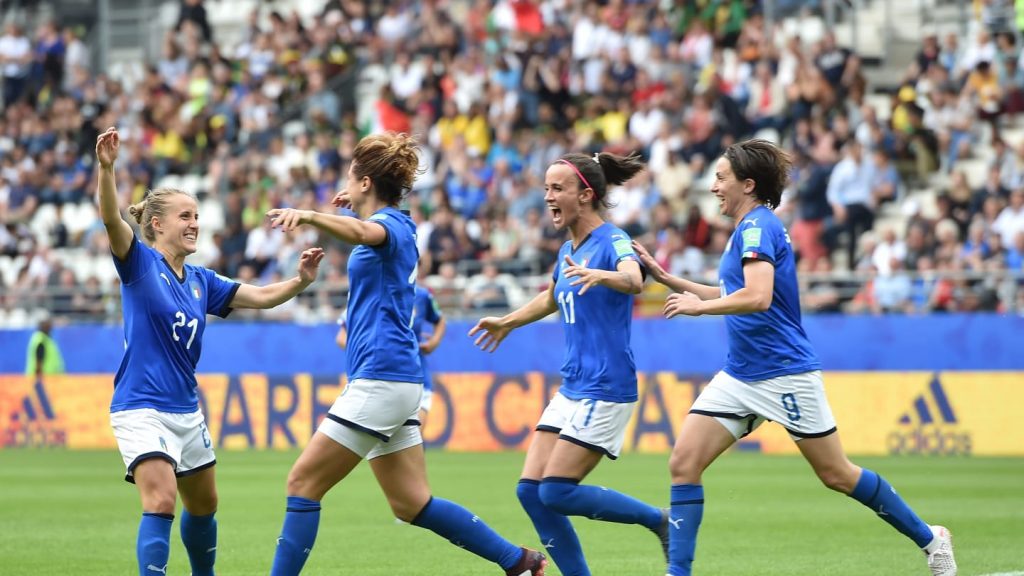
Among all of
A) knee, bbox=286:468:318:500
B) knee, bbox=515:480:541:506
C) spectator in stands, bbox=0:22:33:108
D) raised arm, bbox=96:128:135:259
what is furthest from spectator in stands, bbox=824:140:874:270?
spectator in stands, bbox=0:22:33:108

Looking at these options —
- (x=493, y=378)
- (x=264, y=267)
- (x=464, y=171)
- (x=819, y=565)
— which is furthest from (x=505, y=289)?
(x=819, y=565)

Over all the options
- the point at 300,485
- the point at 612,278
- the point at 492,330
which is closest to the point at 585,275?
the point at 612,278

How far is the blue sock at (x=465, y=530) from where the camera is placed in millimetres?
8453

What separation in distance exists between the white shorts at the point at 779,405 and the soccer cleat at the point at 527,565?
1194 mm

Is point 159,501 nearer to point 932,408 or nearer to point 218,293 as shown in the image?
point 218,293

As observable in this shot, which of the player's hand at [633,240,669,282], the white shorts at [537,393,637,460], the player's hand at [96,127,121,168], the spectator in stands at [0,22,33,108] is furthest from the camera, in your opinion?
the spectator in stands at [0,22,33,108]

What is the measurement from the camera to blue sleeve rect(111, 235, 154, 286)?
26.9 ft

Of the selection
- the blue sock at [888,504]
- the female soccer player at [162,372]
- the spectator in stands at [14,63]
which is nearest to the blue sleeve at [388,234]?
the female soccer player at [162,372]

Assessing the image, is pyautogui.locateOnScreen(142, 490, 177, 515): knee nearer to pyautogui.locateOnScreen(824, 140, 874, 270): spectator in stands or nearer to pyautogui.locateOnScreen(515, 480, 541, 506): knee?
pyautogui.locateOnScreen(515, 480, 541, 506): knee

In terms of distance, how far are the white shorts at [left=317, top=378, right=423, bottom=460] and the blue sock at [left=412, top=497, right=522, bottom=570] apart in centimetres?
54

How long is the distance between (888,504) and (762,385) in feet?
3.24

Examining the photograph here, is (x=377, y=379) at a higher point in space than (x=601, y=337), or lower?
lower

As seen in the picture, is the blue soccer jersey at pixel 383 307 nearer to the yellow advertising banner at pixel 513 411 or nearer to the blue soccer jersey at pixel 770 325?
the blue soccer jersey at pixel 770 325

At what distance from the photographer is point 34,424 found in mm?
25297
